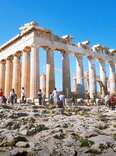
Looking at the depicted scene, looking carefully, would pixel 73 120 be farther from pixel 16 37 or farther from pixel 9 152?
pixel 16 37

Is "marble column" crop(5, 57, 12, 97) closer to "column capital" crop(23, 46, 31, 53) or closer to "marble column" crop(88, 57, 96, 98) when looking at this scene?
"column capital" crop(23, 46, 31, 53)

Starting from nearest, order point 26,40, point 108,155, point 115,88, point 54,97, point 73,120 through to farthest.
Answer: point 108,155
point 73,120
point 54,97
point 26,40
point 115,88

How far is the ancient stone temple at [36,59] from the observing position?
36.9 metres

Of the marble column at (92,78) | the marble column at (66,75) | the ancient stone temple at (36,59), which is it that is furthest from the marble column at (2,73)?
the marble column at (92,78)

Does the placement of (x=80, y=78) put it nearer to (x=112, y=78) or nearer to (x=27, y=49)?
(x=112, y=78)

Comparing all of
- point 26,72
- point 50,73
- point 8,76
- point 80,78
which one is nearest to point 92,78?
point 80,78

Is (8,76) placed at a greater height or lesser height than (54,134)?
greater

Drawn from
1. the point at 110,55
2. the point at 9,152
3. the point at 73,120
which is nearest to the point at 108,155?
the point at 9,152

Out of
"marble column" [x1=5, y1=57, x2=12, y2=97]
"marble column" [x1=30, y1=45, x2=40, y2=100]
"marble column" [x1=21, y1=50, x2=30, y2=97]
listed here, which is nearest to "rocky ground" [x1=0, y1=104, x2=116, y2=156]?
"marble column" [x1=30, y1=45, x2=40, y2=100]

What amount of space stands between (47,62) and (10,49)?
6.04 meters

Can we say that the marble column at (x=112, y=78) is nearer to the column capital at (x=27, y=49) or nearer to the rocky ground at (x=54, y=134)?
the column capital at (x=27, y=49)

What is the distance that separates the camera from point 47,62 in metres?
38.9

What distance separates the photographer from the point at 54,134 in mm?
16719

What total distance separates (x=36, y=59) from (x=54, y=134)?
2057cm
